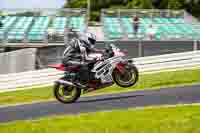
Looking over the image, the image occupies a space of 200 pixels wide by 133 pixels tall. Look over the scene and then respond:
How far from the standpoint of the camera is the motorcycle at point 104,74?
39.5ft

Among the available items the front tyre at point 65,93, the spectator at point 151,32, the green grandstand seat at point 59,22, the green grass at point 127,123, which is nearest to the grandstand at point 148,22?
the spectator at point 151,32

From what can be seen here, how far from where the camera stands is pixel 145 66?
61.8 feet

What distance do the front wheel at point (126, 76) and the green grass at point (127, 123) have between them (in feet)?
9.55

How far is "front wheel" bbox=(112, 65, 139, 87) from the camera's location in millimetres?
12062

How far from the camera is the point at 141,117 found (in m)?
8.16

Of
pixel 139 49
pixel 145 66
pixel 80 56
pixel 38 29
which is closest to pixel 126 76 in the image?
pixel 80 56

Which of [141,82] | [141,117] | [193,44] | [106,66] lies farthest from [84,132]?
[193,44]

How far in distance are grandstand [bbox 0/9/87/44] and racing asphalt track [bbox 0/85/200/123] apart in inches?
703

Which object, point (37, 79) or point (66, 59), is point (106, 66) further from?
point (37, 79)

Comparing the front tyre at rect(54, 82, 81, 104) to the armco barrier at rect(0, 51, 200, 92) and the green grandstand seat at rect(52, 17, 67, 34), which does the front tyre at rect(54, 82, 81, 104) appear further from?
the green grandstand seat at rect(52, 17, 67, 34)

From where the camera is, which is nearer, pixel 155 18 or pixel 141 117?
pixel 141 117

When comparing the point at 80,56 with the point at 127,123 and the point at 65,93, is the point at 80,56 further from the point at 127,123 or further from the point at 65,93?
the point at 127,123

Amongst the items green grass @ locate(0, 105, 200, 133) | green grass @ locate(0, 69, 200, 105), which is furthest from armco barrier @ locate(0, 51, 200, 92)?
green grass @ locate(0, 105, 200, 133)

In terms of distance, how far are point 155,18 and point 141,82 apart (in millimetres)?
19847
